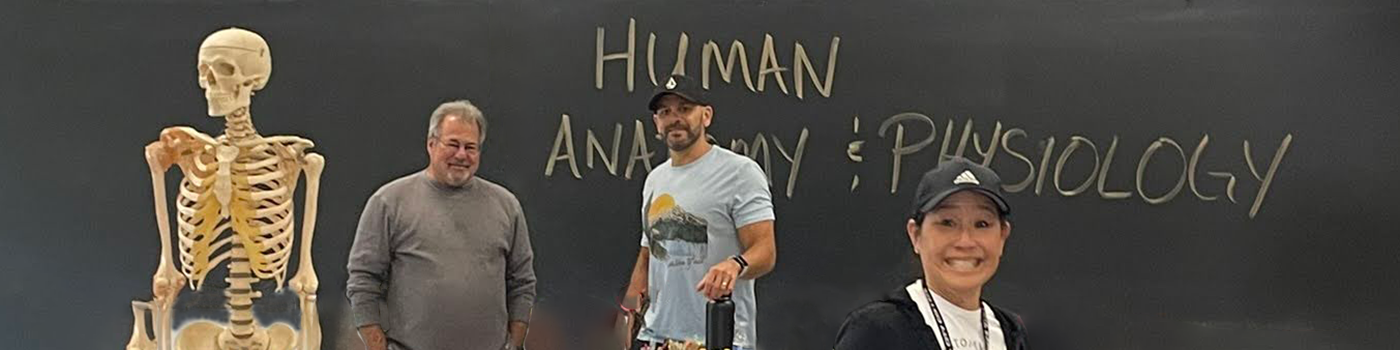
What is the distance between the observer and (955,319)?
6.20 feet

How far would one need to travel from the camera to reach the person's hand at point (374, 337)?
319 cm

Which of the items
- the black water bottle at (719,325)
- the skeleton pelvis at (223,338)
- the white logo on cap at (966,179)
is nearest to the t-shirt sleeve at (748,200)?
the skeleton pelvis at (223,338)

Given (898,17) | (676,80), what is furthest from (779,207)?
(676,80)

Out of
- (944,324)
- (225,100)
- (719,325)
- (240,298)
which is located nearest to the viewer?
(944,324)

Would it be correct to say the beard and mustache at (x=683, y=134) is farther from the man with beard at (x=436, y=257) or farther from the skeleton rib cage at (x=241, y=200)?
the skeleton rib cage at (x=241, y=200)

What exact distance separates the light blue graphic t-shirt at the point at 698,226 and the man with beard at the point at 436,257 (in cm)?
43

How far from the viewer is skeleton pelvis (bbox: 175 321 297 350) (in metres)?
3.27

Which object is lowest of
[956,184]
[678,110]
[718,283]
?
[718,283]

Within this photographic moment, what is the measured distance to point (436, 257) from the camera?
3193 mm

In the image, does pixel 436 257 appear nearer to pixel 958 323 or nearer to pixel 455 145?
pixel 455 145

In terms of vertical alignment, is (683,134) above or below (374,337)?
above

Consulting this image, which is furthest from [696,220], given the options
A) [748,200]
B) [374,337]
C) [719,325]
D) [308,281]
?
[719,325]

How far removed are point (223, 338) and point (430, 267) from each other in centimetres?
57

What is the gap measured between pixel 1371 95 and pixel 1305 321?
0.75 meters
